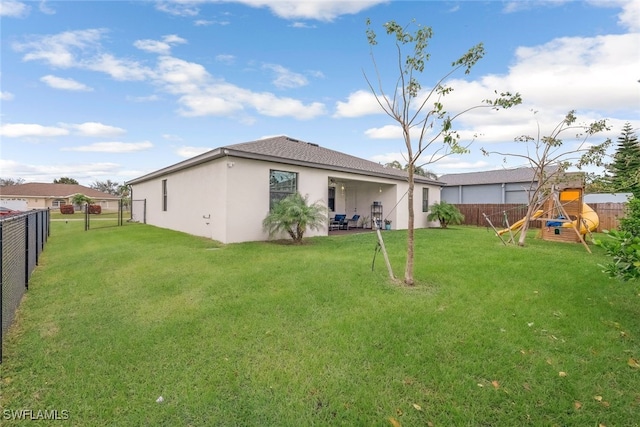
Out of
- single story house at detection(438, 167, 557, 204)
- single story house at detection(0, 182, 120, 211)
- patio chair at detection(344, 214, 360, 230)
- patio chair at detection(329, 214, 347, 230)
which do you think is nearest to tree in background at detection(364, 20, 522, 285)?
patio chair at detection(329, 214, 347, 230)

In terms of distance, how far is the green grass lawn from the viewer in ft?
8.64

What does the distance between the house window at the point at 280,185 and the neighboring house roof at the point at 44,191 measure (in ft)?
137

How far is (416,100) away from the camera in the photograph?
574cm

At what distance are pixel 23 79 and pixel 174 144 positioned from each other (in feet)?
28.2

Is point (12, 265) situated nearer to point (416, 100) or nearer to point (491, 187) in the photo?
point (416, 100)

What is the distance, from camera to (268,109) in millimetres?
17000

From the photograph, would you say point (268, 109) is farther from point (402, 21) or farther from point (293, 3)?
point (402, 21)

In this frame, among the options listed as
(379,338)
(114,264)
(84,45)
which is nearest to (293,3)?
(84,45)

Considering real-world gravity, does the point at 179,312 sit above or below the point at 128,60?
below

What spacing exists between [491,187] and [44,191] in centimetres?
5202

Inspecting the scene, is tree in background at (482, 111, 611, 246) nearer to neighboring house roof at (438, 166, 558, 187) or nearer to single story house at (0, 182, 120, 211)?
neighboring house roof at (438, 166, 558, 187)

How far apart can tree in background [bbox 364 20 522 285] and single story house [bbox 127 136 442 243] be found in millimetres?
5581

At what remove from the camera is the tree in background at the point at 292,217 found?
9.70 metres

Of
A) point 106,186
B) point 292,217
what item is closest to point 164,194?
point 292,217
